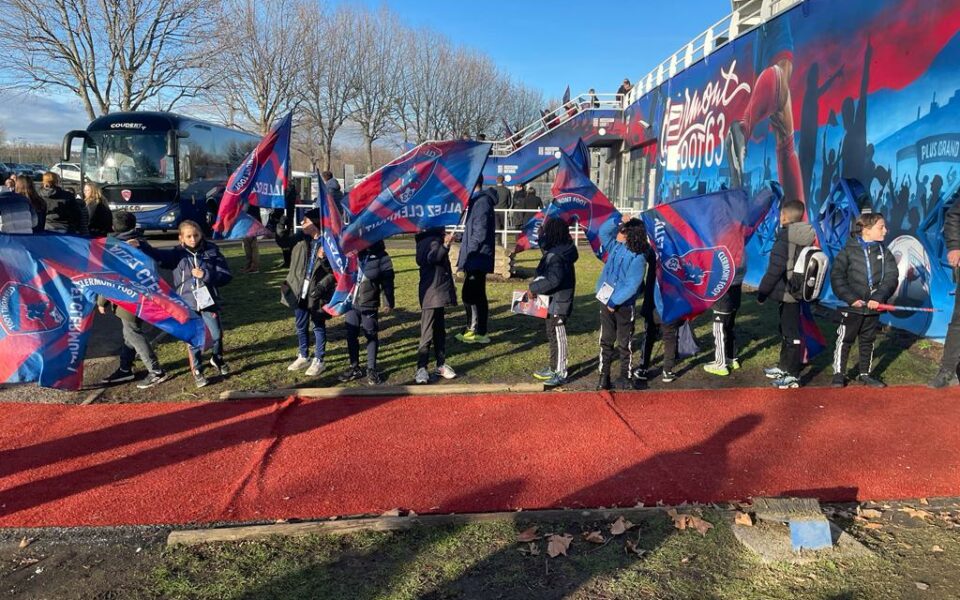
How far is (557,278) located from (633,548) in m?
3.47

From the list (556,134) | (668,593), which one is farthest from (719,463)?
(556,134)

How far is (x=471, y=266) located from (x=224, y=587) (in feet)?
18.2

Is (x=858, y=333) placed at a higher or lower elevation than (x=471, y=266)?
lower

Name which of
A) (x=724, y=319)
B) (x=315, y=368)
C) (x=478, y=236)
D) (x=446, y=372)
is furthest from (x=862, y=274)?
(x=315, y=368)

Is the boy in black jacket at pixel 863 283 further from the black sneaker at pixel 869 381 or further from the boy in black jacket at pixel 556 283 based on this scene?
the boy in black jacket at pixel 556 283

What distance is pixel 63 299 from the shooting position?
17.7 ft

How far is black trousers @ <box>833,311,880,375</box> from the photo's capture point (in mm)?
6891

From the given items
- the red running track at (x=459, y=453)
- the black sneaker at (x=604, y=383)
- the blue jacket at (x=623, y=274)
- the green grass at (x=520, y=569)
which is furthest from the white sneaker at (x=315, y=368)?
the green grass at (x=520, y=569)

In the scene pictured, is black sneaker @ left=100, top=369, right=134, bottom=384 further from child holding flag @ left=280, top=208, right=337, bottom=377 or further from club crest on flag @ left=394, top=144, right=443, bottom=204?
club crest on flag @ left=394, top=144, right=443, bottom=204

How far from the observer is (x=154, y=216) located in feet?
63.3

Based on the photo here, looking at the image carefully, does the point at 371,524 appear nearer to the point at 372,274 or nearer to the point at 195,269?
the point at 372,274

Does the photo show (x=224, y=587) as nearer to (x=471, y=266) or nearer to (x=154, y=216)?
(x=471, y=266)

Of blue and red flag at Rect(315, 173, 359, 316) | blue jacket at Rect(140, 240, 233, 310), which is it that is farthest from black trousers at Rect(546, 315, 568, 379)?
blue jacket at Rect(140, 240, 233, 310)

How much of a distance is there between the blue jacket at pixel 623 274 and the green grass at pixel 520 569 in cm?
287
